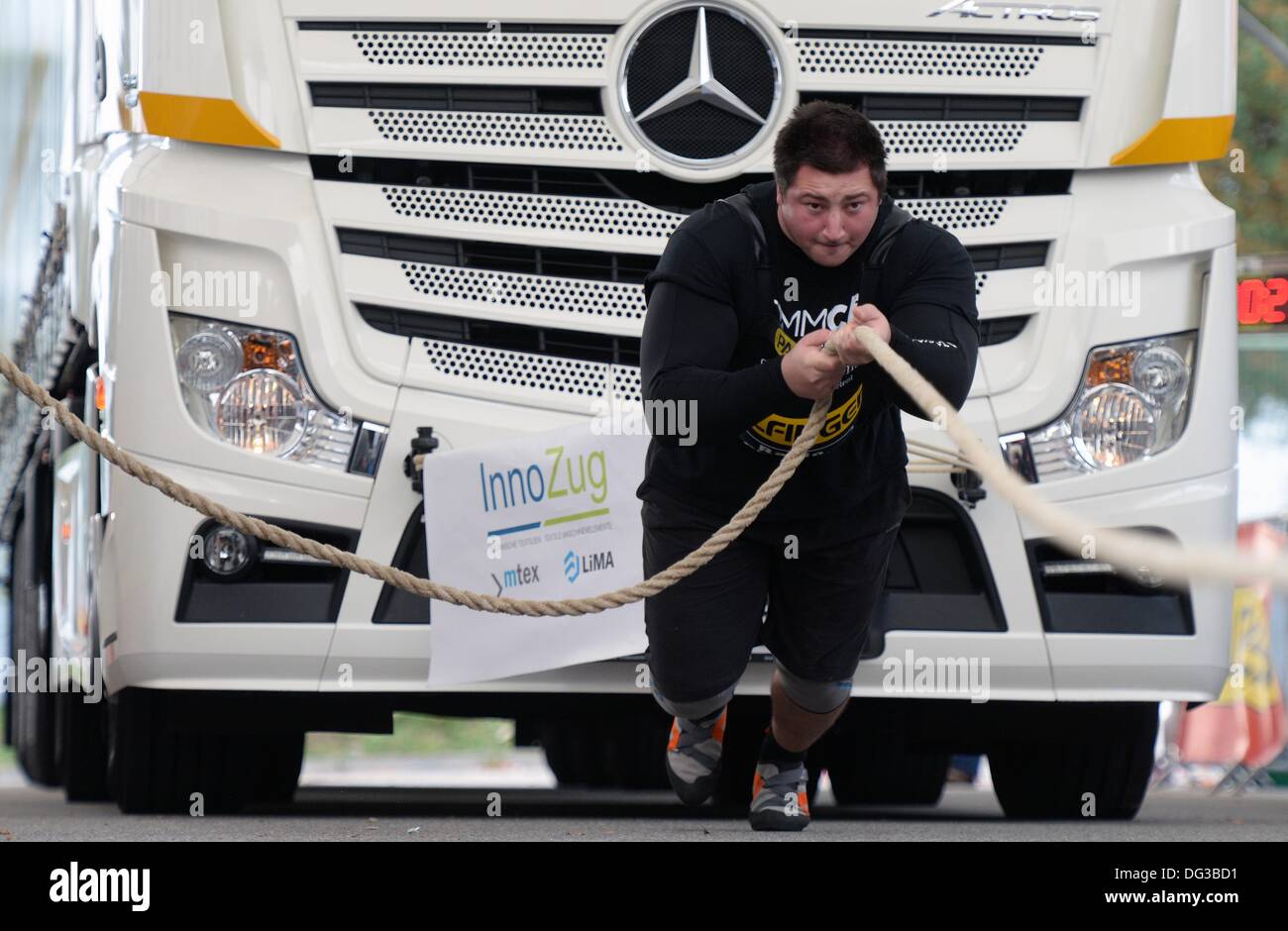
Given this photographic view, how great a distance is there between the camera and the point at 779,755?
18.5 ft

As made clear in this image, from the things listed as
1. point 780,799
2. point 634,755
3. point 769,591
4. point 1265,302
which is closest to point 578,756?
point 634,755

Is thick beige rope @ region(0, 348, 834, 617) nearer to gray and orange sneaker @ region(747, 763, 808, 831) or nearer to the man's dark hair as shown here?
the man's dark hair

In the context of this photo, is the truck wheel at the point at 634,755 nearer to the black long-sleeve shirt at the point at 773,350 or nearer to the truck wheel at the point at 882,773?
the truck wheel at the point at 882,773

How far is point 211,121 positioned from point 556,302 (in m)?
1.05

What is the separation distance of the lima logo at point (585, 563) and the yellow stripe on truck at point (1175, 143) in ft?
5.93

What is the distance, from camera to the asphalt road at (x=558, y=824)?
17.0ft

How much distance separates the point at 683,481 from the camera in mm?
5129

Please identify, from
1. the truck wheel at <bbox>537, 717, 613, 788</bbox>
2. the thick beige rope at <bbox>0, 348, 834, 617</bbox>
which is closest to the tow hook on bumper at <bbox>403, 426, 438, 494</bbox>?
the thick beige rope at <bbox>0, 348, 834, 617</bbox>

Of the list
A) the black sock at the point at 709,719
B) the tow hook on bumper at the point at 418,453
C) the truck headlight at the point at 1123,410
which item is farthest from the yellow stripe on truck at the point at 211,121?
the truck headlight at the point at 1123,410

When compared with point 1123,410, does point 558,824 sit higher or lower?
lower

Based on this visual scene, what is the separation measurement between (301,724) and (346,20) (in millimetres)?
1958

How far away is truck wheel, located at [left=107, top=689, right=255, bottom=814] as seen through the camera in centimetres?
595

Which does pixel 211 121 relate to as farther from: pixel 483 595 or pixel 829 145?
pixel 829 145
